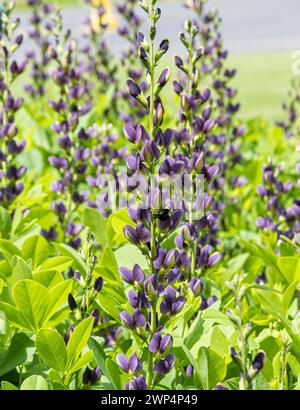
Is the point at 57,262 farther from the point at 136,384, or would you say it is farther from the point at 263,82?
the point at 263,82

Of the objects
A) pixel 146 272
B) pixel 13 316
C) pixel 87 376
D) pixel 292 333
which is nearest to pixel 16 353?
pixel 13 316

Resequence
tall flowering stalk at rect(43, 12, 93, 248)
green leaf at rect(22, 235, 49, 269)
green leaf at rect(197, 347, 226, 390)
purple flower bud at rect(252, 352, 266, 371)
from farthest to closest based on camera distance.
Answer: tall flowering stalk at rect(43, 12, 93, 248) → green leaf at rect(22, 235, 49, 269) → green leaf at rect(197, 347, 226, 390) → purple flower bud at rect(252, 352, 266, 371)

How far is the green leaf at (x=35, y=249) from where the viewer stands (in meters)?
2.39

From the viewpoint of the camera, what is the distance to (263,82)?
43.3 feet

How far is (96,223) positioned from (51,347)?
0.95 m

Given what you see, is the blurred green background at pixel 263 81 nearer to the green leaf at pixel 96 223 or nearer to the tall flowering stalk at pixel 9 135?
the tall flowering stalk at pixel 9 135

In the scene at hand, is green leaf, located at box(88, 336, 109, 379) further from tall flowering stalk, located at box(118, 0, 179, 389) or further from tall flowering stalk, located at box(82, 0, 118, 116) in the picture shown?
tall flowering stalk, located at box(82, 0, 118, 116)

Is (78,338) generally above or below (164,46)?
below

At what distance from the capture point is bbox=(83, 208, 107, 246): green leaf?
2.67 meters

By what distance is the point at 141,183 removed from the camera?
1784mm

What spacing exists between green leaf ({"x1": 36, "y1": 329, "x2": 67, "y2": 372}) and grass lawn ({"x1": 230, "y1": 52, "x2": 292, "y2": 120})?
321 inches

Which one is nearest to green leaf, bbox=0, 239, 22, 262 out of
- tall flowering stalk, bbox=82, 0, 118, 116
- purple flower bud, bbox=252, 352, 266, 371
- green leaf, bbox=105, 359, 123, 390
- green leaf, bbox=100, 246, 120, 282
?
green leaf, bbox=100, 246, 120, 282

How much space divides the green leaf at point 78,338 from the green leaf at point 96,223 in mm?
900

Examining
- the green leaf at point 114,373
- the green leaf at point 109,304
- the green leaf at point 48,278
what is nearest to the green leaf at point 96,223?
the green leaf at point 48,278
